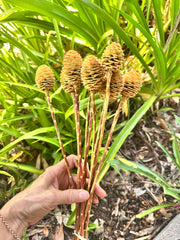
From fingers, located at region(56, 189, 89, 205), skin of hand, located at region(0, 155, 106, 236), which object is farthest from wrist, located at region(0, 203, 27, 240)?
fingers, located at region(56, 189, 89, 205)

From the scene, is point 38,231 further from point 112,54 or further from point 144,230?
point 112,54

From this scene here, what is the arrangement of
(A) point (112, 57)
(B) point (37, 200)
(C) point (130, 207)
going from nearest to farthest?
1. (A) point (112, 57)
2. (B) point (37, 200)
3. (C) point (130, 207)

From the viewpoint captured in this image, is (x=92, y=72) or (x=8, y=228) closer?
(x=92, y=72)

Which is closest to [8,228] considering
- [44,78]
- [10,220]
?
[10,220]

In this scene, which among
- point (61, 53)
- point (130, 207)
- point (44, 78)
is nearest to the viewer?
point (44, 78)

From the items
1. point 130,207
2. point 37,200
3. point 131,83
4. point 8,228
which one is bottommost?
point 130,207

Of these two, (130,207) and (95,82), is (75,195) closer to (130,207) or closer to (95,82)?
(95,82)

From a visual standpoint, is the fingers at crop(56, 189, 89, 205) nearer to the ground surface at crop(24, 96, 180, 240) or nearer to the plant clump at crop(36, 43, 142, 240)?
the plant clump at crop(36, 43, 142, 240)
